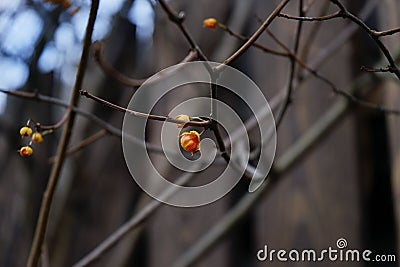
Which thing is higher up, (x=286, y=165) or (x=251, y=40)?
(x=286, y=165)

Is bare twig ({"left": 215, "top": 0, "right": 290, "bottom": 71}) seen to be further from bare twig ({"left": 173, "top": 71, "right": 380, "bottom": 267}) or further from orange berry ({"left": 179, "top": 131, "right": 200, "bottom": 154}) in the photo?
bare twig ({"left": 173, "top": 71, "right": 380, "bottom": 267})

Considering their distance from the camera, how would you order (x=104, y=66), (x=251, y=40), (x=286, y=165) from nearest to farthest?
(x=251, y=40), (x=104, y=66), (x=286, y=165)

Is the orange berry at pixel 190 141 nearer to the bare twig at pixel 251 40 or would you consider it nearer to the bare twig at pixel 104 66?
the bare twig at pixel 251 40

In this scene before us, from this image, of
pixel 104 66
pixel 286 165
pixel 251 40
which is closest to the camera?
pixel 251 40

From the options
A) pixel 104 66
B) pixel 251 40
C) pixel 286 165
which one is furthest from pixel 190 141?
pixel 286 165

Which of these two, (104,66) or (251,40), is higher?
(104,66)

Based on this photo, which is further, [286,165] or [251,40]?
[286,165]

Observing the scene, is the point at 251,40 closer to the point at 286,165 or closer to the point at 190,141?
the point at 190,141

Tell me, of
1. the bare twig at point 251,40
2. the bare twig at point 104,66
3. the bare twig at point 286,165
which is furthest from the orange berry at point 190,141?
the bare twig at point 286,165

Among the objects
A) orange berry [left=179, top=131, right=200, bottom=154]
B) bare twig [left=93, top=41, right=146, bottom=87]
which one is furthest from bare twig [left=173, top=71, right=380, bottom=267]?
orange berry [left=179, top=131, right=200, bottom=154]

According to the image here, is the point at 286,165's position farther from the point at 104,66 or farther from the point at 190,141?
the point at 190,141

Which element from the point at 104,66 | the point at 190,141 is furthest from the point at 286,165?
the point at 190,141
